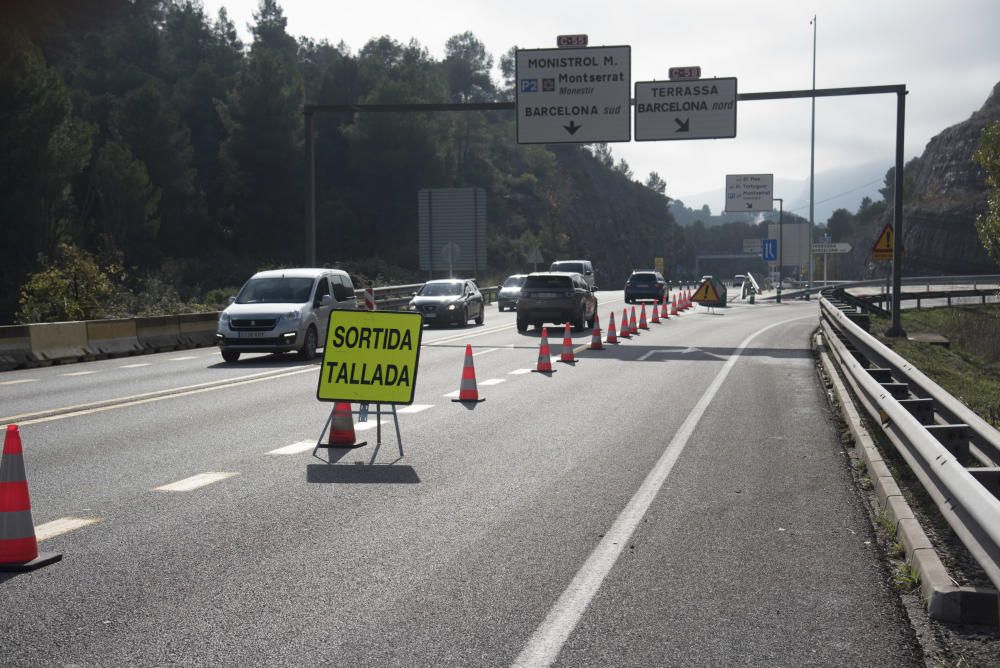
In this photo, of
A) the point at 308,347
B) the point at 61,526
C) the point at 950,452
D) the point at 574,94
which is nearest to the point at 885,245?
the point at 574,94

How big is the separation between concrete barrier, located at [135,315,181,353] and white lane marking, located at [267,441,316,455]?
1508cm

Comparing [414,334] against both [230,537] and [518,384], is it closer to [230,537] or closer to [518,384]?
[230,537]

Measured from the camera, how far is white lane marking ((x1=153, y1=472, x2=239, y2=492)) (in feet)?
28.4

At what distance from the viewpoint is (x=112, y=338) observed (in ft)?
78.7

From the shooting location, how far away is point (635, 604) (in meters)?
5.58

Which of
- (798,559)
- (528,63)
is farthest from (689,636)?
(528,63)

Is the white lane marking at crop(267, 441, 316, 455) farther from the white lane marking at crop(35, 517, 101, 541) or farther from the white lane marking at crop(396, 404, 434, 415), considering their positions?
the white lane marking at crop(35, 517, 101, 541)

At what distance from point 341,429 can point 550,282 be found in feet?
68.7

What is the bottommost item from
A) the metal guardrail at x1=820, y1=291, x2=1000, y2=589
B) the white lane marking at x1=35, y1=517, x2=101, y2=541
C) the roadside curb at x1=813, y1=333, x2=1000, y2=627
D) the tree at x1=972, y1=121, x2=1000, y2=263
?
the white lane marking at x1=35, y1=517, x2=101, y2=541

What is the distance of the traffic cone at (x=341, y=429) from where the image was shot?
1089 centimetres

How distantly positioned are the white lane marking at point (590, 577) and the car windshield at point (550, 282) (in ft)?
67.5

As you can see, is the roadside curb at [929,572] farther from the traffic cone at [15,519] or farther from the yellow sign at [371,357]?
the traffic cone at [15,519]

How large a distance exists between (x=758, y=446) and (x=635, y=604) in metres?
5.70

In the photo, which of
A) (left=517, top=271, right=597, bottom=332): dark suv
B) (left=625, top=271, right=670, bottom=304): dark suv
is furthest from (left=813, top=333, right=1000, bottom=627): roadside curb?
(left=625, top=271, right=670, bottom=304): dark suv
